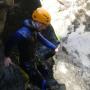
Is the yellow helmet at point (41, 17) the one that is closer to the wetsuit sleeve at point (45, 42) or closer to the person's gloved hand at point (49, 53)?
the wetsuit sleeve at point (45, 42)

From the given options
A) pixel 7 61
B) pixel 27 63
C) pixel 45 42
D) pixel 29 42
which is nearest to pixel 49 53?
pixel 45 42

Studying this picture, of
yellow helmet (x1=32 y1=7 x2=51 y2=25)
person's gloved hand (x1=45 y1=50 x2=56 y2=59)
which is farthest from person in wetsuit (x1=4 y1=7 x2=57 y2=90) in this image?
person's gloved hand (x1=45 y1=50 x2=56 y2=59)

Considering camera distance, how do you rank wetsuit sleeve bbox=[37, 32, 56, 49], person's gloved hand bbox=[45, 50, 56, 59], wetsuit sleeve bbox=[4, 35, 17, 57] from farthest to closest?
person's gloved hand bbox=[45, 50, 56, 59] → wetsuit sleeve bbox=[37, 32, 56, 49] → wetsuit sleeve bbox=[4, 35, 17, 57]

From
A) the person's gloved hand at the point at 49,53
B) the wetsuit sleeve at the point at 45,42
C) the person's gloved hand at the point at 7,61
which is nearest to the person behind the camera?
the person's gloved hand at the point at 7,61

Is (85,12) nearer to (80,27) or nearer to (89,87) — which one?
(80,27)

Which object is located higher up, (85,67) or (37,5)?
(37,5)

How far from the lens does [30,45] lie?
4.57m

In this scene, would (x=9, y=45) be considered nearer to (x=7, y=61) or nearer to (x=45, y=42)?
(x=7, y=61)

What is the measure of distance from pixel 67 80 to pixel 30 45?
1.07 metres

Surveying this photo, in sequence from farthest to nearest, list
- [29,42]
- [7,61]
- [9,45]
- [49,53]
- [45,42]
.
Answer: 1. [49,53]
2. [45,42]
3. [9,45]
4. [29,42]
5. [7,61]

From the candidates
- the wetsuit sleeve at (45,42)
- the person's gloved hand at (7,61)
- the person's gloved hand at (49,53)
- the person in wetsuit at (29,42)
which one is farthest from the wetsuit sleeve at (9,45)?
the person's gloved hand at (49,53)

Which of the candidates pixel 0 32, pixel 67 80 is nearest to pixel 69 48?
pixel 67 80

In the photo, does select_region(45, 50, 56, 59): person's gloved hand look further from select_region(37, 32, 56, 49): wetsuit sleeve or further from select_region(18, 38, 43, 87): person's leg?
select_region(18, 38, 43, 87): person's leg

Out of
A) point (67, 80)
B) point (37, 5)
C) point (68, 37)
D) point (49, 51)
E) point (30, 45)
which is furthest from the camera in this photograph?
point (68, 37)
